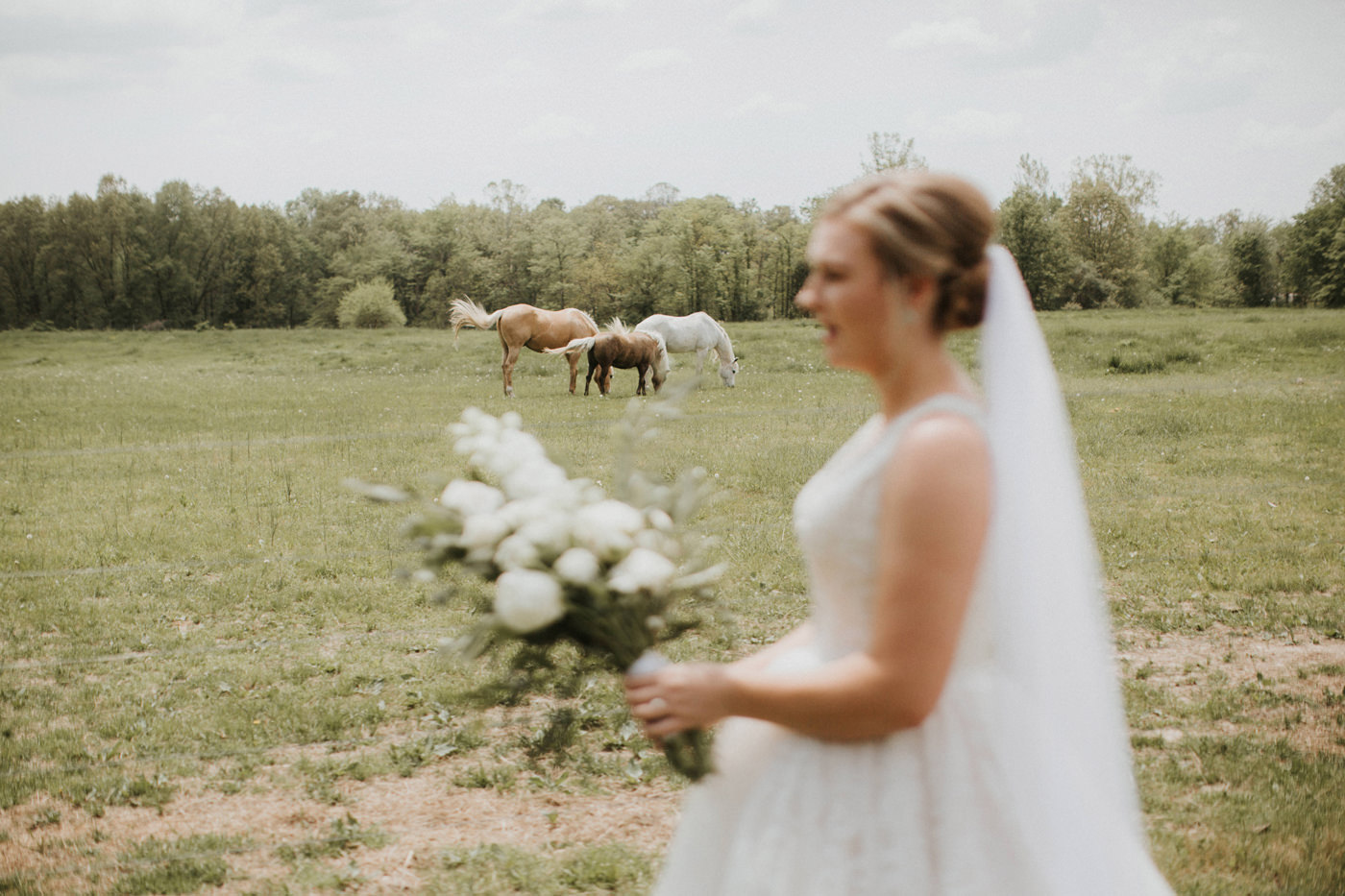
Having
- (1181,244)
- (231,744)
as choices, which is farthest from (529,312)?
(1181,244)

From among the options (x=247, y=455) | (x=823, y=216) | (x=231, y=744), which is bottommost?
(x=231, y=744)

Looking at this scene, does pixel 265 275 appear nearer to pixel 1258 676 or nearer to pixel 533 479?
pixel 1258 676

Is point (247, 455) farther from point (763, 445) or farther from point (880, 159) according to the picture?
point (880, 159)

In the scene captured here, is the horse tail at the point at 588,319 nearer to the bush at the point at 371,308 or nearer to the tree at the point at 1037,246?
the bush at the point at 371,308

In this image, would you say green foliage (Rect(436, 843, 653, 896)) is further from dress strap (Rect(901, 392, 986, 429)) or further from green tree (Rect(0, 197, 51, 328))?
green tree (Rect(0, 197, 51, 328))

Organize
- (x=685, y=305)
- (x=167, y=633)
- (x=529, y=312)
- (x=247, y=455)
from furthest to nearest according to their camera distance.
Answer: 1. (x=685, y=305)
2. (x=529, y=312)
3. (x=247, y=455)
4. (x=167, y=633)

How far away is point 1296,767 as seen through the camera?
4.28m

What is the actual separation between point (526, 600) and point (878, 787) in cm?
63

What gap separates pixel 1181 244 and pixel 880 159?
3918 cm

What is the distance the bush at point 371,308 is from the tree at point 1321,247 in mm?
27344

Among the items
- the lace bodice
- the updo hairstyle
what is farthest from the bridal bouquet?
the updo hairstyle

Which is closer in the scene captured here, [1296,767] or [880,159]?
[1296,767]

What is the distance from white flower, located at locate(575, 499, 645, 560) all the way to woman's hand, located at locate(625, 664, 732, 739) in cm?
21

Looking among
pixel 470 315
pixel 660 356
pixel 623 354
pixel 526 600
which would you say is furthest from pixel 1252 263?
pixel 526 600
